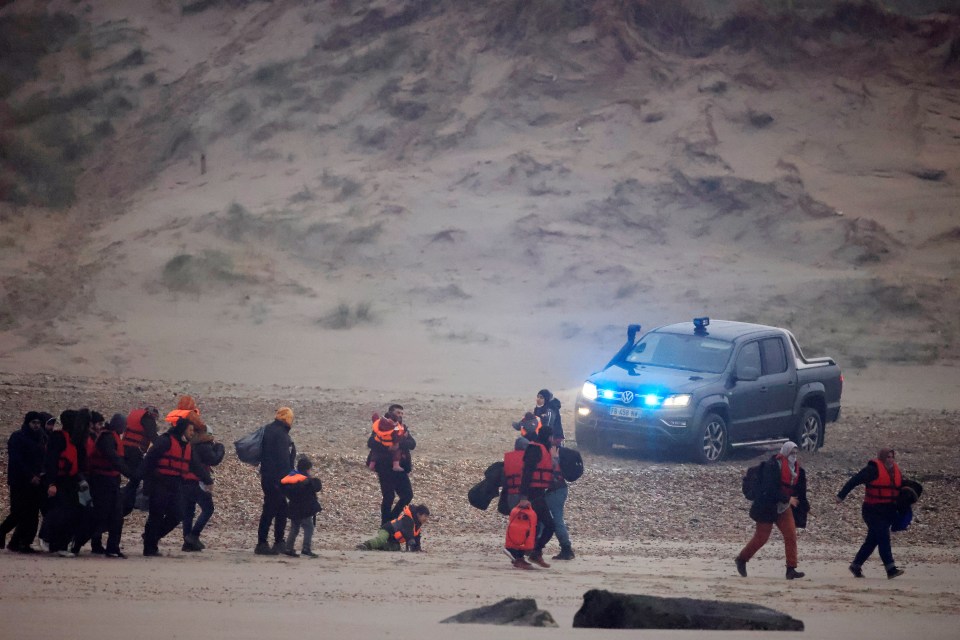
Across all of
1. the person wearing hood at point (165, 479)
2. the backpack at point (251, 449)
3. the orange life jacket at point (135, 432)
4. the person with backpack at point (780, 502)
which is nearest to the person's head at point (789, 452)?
the person with backpack at point (780, 502)

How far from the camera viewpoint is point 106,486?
11.2 metres

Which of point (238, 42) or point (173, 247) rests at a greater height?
point (238, 42)

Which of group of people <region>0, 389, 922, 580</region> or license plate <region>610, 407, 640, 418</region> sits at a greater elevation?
license plate <region>610, 407, 640, 418</region>

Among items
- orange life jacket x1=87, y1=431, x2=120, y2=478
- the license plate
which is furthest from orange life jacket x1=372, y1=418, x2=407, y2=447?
the license plate

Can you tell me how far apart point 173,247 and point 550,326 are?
9040 millimetres

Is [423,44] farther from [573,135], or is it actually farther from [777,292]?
[777,292]

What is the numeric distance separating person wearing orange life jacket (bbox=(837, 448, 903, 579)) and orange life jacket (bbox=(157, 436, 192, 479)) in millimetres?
5497

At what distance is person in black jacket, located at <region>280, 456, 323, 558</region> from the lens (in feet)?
38.2

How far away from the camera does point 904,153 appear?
117 ft

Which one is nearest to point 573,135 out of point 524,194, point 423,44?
point 524,194

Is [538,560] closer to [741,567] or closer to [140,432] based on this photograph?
[741,567]

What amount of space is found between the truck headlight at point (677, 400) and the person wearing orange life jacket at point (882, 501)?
5.24 meters

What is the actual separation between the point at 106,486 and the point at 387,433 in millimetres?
2674

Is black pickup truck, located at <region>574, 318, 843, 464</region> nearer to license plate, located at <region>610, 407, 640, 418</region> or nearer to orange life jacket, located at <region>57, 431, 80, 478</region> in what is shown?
license plate, located at <region>610, 407, 640, 418</region>
